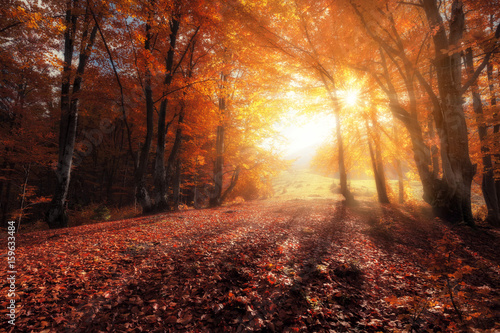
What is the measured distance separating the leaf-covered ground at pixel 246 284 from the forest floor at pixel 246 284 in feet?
0.06

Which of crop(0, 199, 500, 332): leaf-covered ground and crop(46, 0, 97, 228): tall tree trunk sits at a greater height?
crop(46, 0, 97, 228): tall tree trunk

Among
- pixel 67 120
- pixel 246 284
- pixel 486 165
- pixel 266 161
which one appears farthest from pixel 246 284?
pixel 486 165

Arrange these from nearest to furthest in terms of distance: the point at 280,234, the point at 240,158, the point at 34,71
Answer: the point at 280,234, the point at 34,71, the point at 240,158

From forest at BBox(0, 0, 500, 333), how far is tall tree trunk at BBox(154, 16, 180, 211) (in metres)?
0.10

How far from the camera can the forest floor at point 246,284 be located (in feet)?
8.40

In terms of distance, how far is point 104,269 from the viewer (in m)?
3.49

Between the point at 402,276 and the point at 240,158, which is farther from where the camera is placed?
the point at 240,158

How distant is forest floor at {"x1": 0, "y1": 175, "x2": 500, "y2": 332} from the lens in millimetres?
2561

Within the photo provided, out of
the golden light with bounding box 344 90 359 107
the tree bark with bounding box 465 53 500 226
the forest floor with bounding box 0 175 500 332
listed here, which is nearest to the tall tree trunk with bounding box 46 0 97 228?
the forest floor with bounding box 0 175 500 332

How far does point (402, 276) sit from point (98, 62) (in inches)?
601

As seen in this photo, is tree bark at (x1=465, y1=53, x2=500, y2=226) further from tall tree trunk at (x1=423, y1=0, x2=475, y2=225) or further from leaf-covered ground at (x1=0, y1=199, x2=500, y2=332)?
leaf-covered ground at (x1=0, y1=199, x2=500, y2=332)

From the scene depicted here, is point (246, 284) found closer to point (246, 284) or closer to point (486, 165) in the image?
point (246, 284)

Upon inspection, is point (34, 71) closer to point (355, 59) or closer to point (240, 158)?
point (240, 158)

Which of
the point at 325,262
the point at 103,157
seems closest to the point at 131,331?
the point at 325,262
